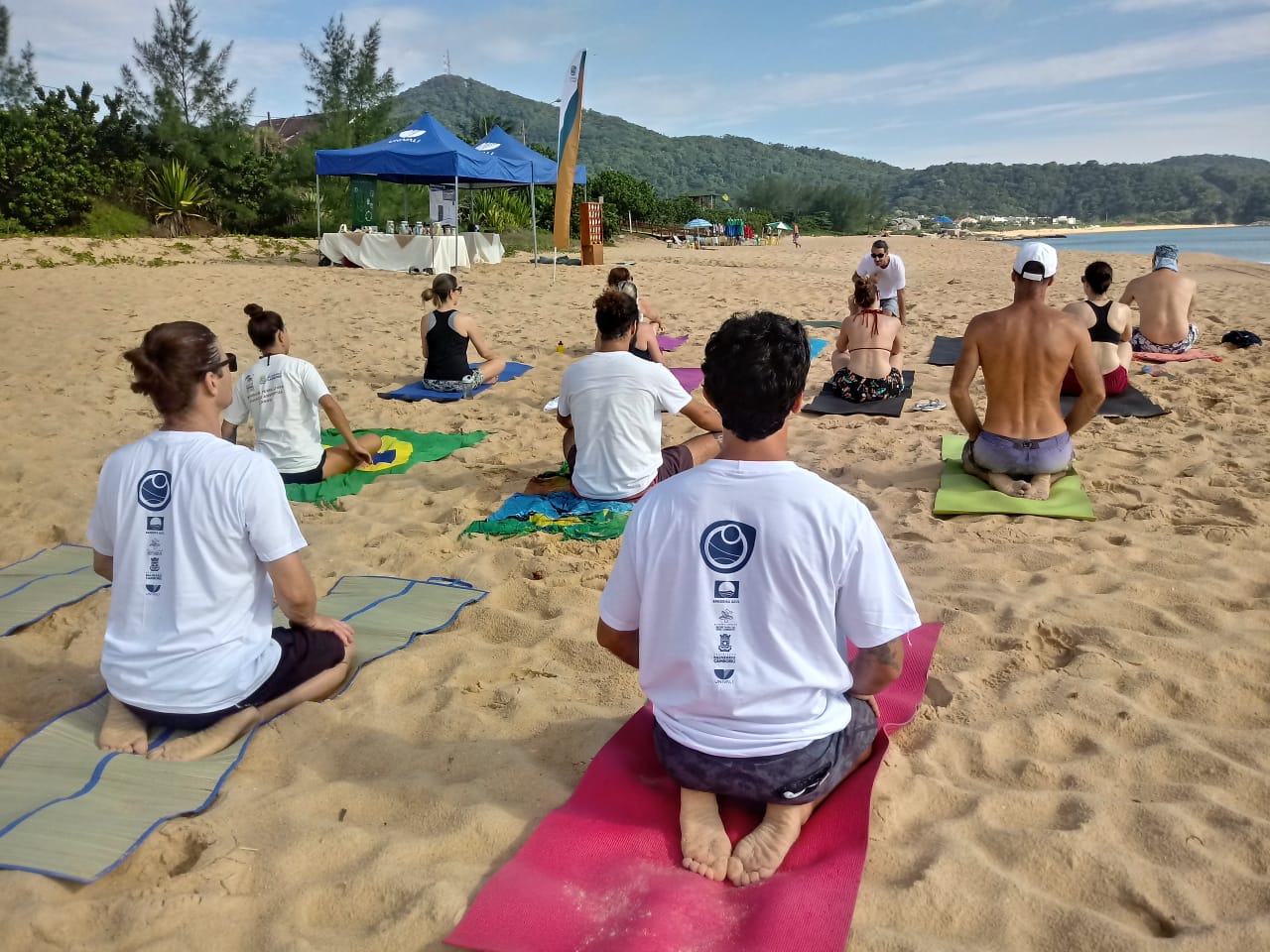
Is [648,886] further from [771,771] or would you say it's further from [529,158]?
[529,158]

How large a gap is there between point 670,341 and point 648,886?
741 cm

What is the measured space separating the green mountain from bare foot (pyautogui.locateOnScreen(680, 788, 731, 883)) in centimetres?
7502

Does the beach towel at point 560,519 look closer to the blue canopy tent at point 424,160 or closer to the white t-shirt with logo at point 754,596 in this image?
the white t-shirt with logo at point 754,596

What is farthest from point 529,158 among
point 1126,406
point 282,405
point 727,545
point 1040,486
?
point 727,545

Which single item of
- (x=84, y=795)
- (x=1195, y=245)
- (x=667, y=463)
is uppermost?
(x=1195, y=245)

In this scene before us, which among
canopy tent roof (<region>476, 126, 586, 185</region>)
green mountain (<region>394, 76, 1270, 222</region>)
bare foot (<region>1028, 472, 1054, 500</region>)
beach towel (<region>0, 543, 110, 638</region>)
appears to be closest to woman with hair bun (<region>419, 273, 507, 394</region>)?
beach towel (<region>0, 543, 110, 638</region>)

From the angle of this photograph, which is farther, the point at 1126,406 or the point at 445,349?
the point at 445,349

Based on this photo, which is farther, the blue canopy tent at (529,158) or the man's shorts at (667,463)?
the blue canopy tent at (529,158)

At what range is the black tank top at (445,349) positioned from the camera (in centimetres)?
675

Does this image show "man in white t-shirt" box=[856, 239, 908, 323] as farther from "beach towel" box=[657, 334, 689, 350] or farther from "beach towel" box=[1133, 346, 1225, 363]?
"beach towel" box=[1133, 346, 1225, 363]

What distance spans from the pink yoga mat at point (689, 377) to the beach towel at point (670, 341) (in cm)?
93

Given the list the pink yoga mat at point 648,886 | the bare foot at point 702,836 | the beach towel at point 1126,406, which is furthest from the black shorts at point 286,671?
the beach towel at point 1126,406

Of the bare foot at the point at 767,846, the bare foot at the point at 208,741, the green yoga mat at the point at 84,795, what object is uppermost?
the bare foot at the point at 767,846

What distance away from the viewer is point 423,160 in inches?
555
